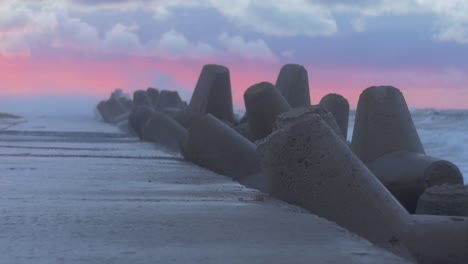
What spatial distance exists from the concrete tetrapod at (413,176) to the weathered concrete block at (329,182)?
2359 mm

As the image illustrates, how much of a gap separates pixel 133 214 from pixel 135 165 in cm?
468

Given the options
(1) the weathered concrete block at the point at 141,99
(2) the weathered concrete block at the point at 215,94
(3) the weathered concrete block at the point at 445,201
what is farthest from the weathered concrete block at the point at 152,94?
(3) the weathered concrete block at the point at 445,201

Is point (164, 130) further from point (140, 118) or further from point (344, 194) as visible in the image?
point (344, 194)

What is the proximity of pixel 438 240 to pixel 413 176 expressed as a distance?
11.2 feet

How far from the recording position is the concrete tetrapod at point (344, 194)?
14.3 ft

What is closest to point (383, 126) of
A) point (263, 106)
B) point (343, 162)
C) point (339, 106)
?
point (263, 106)

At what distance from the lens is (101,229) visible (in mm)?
4379

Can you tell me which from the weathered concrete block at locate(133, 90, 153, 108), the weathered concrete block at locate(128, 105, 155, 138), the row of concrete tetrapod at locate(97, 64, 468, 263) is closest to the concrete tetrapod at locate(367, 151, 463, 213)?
the row of concrete tetrapod at locate(97, 64, 468, 263)

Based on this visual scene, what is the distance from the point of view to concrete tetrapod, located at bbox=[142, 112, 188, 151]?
1510 centimetres

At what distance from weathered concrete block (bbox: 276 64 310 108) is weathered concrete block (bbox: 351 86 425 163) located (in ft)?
19.0

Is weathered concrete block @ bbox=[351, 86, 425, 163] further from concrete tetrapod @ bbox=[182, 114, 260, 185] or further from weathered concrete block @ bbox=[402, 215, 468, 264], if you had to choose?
weathered concrete block @ bbox=[402, 215, 468, 264]

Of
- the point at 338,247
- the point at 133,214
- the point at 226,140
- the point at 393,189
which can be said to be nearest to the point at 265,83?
the point at 226,140

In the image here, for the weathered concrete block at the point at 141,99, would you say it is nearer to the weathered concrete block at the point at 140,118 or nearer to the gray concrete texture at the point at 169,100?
the gray concrete texture at the point at 169,100

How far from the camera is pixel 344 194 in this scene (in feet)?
15.9
